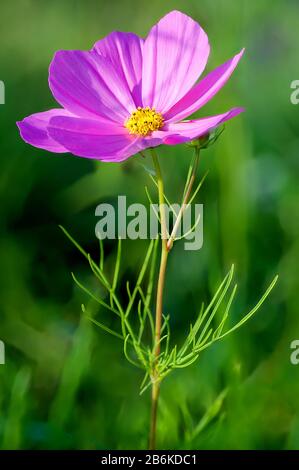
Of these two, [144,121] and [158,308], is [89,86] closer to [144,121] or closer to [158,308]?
[144,121]

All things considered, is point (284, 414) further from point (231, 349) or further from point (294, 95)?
point (294, 95)

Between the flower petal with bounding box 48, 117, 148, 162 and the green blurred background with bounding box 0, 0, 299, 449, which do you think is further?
the green blurred background with bounding box 0, 0, 299, 449

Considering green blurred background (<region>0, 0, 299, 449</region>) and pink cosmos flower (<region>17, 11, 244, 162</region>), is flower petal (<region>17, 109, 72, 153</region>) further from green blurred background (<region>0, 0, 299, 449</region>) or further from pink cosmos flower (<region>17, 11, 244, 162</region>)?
green blurred background (<region>0, 0, 299, 449</region>)

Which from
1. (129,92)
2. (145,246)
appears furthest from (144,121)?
(145,246)

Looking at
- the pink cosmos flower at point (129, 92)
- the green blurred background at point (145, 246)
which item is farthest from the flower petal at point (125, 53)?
the green blurred background at point (145, 246)

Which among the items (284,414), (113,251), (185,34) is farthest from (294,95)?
(185,34)

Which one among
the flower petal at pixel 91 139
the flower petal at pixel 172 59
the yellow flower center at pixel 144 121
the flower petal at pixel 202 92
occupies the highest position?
the flower petal at pixel 172 59

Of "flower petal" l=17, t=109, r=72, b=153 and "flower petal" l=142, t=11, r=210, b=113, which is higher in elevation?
"flower petal" l=142, t=11, r=210, b=113

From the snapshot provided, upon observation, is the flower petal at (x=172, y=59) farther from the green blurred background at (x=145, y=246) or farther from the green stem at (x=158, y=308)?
the green blurred background at (x=145, y=246)

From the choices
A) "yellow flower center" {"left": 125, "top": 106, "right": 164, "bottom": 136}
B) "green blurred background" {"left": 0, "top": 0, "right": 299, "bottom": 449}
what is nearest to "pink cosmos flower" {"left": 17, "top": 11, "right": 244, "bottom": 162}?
"yellow flower center" {"left": 125, "top": 106, "right": 164, "bottom": 136}
